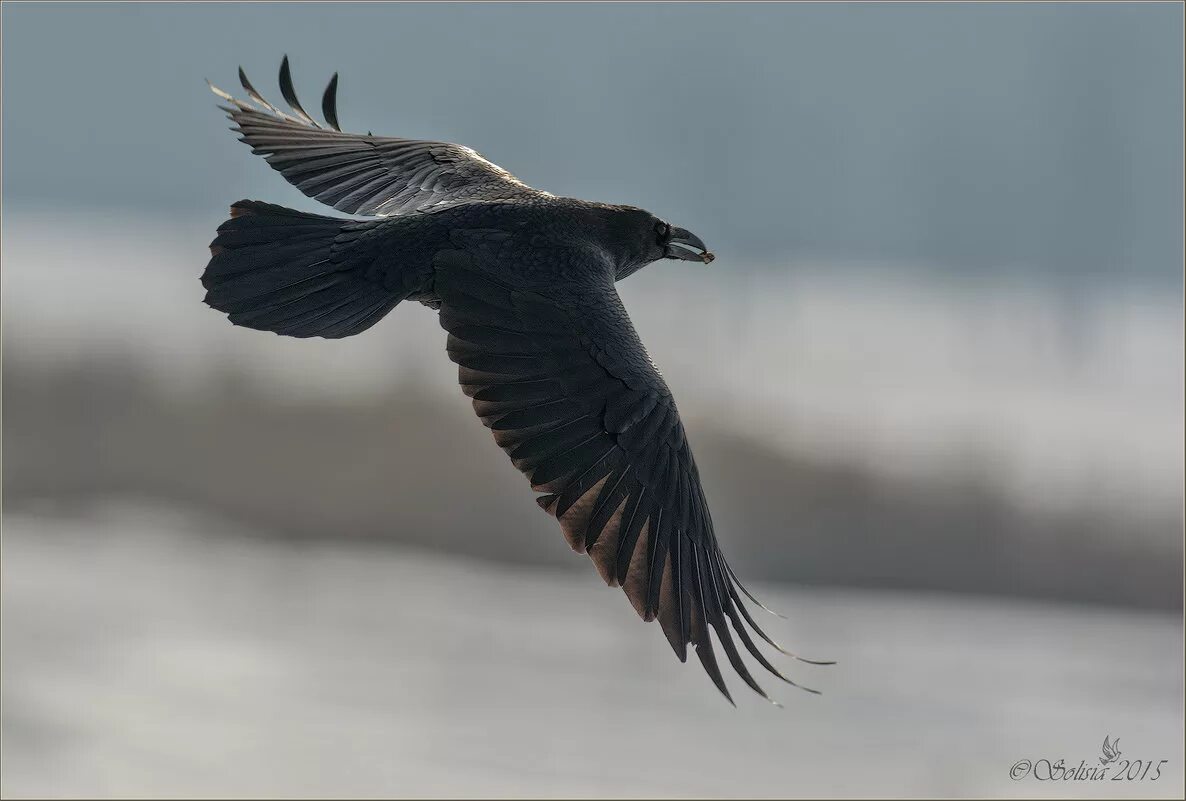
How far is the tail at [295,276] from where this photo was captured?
18.4 ft

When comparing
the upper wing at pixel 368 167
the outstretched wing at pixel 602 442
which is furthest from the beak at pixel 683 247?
the outstretched wing at pixel 602 442

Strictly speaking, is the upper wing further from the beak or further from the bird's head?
the beak

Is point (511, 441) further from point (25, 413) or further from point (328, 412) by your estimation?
point (25, 413)

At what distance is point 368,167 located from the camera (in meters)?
7.04

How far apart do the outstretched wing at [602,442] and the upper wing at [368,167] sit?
49.6 inches

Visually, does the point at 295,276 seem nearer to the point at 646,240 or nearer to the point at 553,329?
the point at 553,329

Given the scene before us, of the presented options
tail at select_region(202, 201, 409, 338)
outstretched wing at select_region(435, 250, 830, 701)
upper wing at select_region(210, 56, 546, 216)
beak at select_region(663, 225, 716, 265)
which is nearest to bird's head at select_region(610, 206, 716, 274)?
beak at select_region(663, 225, 716, 265)

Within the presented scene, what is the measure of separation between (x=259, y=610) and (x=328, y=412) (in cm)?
329

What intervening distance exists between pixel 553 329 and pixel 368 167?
209 centimetres

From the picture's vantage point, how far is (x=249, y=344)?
24.3 m

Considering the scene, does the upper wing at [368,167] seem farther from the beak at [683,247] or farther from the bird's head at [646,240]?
the beak at [683,247]

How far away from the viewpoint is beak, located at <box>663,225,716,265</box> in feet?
21.0

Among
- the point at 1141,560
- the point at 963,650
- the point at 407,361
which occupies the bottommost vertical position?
the point at 963,650

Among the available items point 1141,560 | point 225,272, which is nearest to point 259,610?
point 1141,560
